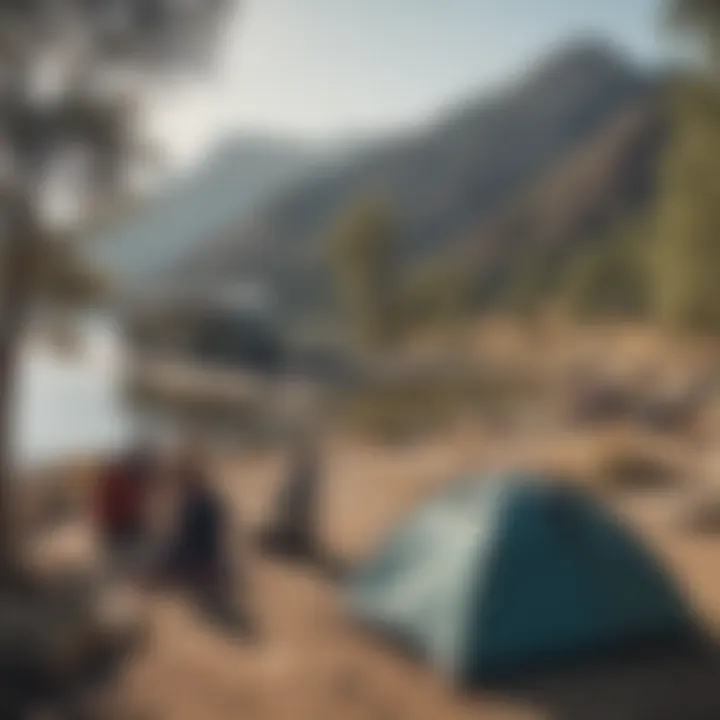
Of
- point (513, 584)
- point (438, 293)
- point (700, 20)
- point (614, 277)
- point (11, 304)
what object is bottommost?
point (513, 584)

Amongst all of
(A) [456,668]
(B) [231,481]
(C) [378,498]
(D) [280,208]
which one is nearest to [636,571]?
(A) [456,668]

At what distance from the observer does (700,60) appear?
3111mm

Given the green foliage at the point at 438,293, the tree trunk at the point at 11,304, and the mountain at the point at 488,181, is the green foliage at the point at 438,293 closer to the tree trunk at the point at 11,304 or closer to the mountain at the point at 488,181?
the mountain at the point at 488,181

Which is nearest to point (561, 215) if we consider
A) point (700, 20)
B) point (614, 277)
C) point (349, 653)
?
point (614, 277)

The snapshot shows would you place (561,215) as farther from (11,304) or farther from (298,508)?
(11,304)

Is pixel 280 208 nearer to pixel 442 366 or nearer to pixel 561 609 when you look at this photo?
pixel 442 366

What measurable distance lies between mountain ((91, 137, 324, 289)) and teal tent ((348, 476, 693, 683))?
0.99 m

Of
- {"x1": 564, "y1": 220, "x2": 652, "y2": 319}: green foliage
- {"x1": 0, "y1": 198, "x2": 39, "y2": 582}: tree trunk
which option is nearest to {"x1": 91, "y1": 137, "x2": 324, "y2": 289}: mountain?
{"x1": 0, "y1": 198, "x2": 39, "y2": 582}: tree trunk

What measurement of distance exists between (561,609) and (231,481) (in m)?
0.93

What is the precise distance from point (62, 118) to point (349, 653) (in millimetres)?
1459

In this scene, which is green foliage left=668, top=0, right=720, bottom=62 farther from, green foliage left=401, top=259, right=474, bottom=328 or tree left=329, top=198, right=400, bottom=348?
tree left=329, top=198, right=400, bottom=348

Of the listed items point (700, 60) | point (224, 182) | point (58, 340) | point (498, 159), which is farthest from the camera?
point (700, 60)

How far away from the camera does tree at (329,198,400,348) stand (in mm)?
2506

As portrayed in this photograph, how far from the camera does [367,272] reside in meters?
2.56
